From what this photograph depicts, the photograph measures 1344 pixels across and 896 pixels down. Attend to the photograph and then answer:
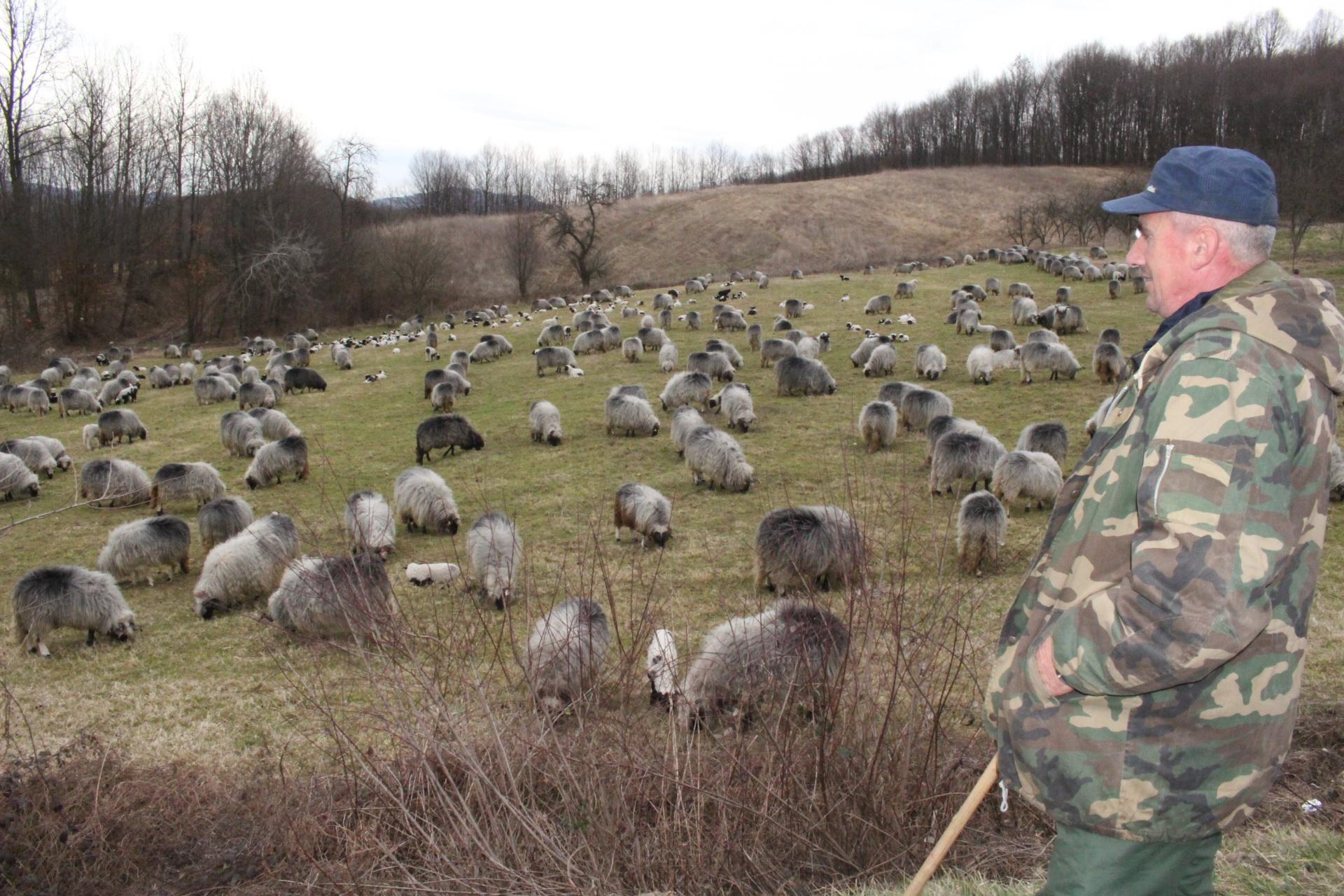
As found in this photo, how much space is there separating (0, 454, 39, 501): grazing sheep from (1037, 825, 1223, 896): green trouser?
17454 mm

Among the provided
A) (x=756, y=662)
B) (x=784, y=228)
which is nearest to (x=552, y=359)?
(x=756, y=662)

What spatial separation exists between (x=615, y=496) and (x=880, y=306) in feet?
68.7

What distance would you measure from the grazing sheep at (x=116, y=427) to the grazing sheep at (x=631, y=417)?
12588mm

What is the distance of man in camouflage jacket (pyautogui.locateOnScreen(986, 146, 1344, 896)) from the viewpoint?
192cm

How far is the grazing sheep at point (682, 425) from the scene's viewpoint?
52.9 feet

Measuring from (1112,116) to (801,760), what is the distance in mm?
102419

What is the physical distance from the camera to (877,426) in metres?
15.4

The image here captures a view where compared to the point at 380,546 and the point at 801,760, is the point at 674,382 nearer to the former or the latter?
the point at 380,546

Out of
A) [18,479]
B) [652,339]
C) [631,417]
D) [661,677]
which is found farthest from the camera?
[652,339]

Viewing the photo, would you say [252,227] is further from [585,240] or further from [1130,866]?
[1130,866]

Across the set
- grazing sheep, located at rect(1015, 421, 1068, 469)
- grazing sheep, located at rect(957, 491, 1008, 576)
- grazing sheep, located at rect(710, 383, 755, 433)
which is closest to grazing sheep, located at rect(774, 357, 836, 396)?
grazing sheep, located at rect(710, 383, 755, 433)

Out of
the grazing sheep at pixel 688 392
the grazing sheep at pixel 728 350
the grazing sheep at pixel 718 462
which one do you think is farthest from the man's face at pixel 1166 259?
the grazing sheep at pixel 728 350

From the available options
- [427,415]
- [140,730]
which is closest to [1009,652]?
[140,730]

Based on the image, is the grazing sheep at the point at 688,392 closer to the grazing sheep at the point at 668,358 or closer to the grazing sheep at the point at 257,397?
the grazing sheep at the point at 668,358
